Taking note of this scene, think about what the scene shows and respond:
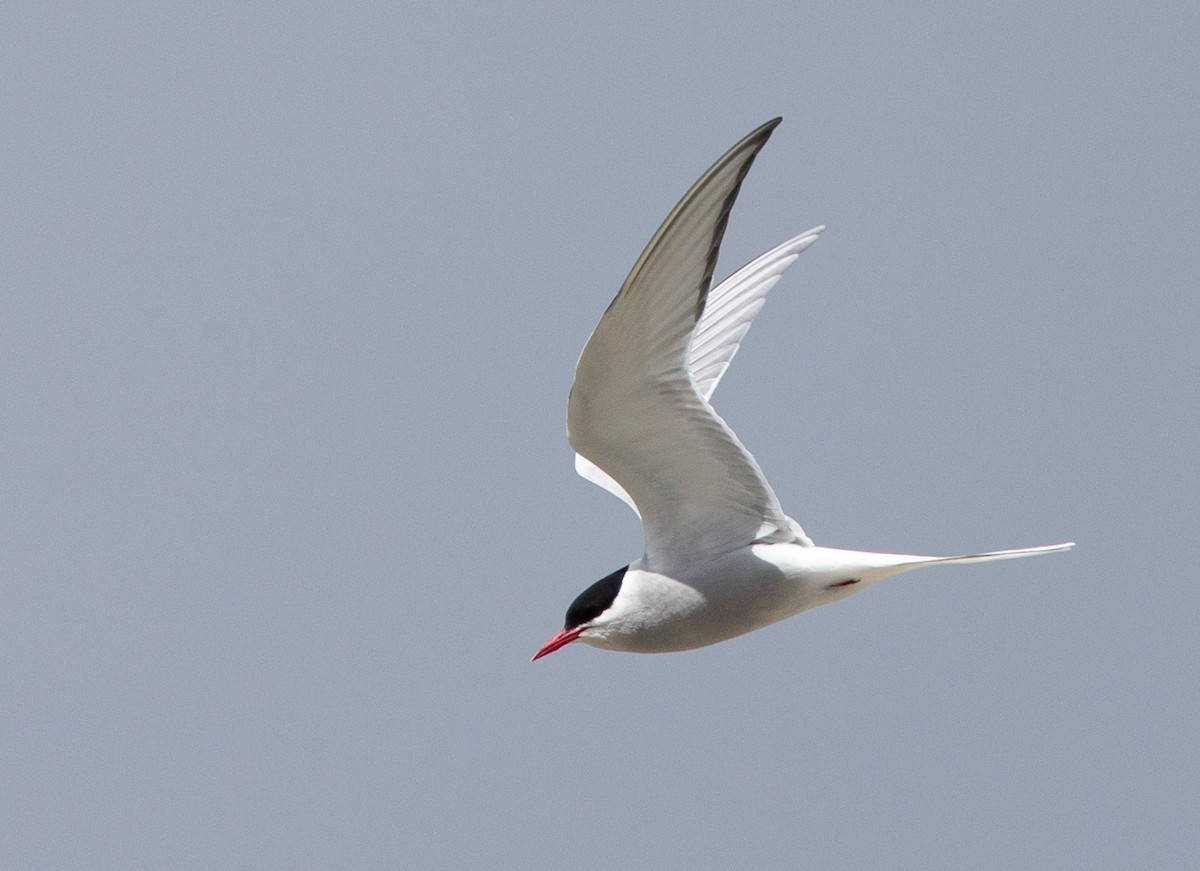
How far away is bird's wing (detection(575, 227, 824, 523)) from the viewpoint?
21.0 feet

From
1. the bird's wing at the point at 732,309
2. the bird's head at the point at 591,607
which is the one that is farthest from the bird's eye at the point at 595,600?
the bird's wing at the point at 732,309

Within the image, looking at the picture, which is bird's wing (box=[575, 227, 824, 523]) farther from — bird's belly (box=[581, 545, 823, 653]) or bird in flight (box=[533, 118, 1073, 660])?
bird's belly (box=[581, 545, 823, 653])

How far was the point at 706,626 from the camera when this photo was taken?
5.18 meters

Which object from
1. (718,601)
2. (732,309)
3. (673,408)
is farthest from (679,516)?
(732,309)

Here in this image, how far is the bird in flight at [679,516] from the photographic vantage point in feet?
14.7

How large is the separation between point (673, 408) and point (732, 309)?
1906 millimetres

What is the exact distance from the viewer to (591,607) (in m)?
5.26

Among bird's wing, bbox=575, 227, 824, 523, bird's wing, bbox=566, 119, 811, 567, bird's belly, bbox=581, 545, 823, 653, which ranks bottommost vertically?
bird's belly, bbox=581, 545, 823, 653

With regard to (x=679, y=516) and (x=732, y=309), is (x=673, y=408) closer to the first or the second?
(x=679, y=516)

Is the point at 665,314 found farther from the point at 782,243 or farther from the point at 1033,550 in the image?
the point at 782,243

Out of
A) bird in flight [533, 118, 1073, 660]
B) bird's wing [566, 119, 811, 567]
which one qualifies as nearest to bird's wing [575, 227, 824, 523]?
bird in flight [533, 118, 1073, 660]

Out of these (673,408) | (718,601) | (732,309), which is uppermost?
(732,309)

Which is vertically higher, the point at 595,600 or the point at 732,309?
the point at 732,309

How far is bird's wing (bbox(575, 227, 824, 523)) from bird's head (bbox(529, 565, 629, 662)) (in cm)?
129
